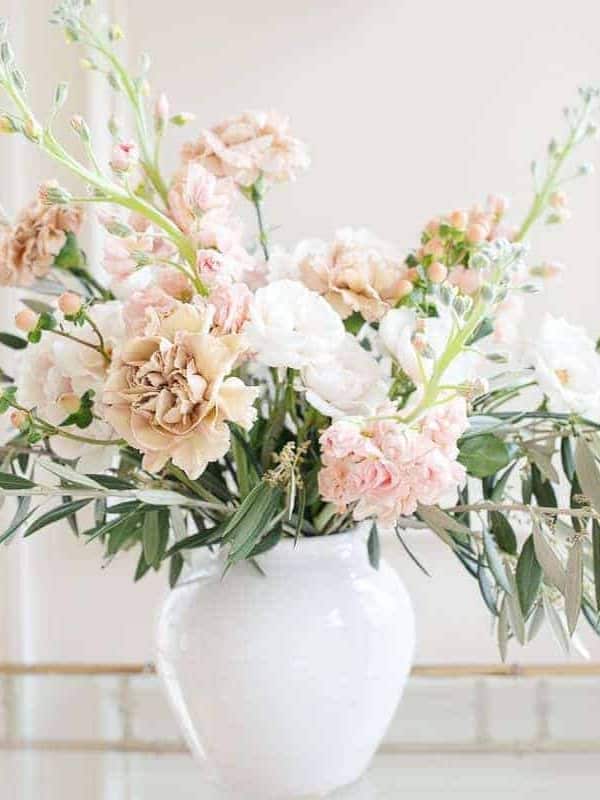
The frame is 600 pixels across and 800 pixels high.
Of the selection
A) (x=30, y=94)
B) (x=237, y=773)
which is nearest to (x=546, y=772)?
(x=237, y=773)

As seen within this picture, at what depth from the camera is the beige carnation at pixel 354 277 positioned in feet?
2.68

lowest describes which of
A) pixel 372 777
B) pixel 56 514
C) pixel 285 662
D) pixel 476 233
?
pixel 372 777

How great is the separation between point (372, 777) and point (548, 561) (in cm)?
37

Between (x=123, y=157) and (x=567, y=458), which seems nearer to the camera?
(x=123, y=157)

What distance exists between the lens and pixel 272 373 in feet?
2.91

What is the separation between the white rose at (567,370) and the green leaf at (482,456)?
0.18ft

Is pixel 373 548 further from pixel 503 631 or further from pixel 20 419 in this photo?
pixel 20 419

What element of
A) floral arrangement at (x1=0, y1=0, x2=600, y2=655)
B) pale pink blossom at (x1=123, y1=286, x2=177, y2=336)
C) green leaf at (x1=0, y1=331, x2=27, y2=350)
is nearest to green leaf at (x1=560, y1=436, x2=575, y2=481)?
floral arrangement at (x1=0, y1=0, x2=600, y2=655)

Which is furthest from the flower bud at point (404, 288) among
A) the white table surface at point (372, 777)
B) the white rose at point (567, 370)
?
the white table surface at point (372, 777)

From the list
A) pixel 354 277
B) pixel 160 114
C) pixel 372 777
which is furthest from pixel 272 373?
pixel 372 777

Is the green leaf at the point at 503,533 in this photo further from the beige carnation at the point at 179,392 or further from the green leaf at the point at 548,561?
the beige carnation at the point at 179,392

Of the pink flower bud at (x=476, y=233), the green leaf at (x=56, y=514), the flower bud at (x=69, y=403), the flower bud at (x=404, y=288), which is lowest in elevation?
the green leaf at (x=56, y=514)

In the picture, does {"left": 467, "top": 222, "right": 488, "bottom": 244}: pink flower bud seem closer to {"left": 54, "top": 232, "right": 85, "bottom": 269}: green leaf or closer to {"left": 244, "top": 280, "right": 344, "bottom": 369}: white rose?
{"left": 244, "top": 280, "right": 344, "bottom": 369}: white rose

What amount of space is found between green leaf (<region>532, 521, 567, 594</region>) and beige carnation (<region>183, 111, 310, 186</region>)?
339mm
